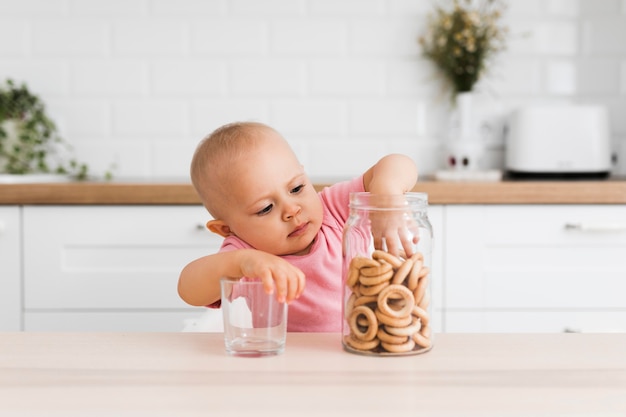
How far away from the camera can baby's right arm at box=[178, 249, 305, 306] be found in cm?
76

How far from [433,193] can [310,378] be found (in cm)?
142

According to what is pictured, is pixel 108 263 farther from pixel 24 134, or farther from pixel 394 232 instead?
pixel 394 232

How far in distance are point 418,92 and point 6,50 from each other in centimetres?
137

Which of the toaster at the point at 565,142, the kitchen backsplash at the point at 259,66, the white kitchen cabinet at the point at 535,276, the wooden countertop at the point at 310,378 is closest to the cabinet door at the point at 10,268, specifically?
the kitchen backsplash at the point at 259,66

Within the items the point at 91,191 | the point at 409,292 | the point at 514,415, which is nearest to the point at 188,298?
the point at 409,292

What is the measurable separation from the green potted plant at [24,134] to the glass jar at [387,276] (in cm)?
185

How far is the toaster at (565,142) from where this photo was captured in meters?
2.47

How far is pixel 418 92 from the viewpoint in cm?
271

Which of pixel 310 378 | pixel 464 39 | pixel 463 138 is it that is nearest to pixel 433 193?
pixel 463 138

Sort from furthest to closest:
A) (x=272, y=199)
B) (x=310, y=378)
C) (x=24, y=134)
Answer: (x=24, y=134), (x=272, y=199), (x=310, y=378)

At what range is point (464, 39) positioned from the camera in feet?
8.60

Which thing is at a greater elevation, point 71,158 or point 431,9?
point 431,9

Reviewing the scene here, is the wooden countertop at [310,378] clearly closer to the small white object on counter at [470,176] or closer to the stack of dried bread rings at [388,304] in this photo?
the stack of dried bread rings at [388,304]

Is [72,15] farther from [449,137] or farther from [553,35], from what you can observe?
[553,35]
